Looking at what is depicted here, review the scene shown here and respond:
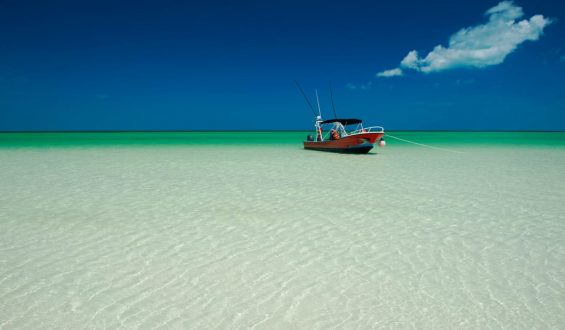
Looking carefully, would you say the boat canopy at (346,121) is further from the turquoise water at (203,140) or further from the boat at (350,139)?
the turquoise water at (203,140)

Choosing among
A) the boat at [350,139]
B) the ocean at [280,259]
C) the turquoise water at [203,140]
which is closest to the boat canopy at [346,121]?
the boat at [350,139]

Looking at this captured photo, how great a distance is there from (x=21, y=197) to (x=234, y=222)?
A: 5.85 m

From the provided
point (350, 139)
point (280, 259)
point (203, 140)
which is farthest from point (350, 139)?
point (203, 140)

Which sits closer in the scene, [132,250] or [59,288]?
[59,288]

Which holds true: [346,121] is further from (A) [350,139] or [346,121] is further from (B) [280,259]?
(B) [280,259]

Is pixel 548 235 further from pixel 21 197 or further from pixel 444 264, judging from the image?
pixel 21 197

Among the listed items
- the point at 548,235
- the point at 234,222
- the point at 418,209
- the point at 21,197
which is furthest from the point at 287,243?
the point at 21,197

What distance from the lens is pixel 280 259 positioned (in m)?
4.70

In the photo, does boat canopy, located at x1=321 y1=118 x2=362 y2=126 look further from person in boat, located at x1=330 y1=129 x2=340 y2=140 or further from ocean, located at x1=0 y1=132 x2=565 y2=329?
ocean, located at x1=0 y1=132 x2=565 y2=329

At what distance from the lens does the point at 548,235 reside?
5820 millimetres

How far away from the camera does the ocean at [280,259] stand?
3330mm

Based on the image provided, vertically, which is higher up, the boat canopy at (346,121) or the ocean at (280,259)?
the boat canopy at (346,121)

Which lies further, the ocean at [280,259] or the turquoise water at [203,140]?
the turquoise water at [203,140]

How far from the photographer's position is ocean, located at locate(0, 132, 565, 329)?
3330 millimetres
